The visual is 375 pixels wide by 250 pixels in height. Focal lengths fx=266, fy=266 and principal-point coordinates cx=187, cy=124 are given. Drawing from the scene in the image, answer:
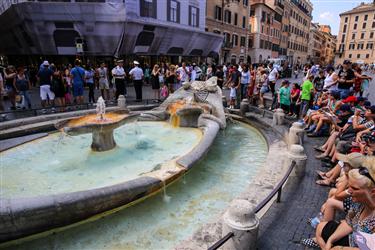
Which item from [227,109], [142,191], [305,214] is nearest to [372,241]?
[305,214]

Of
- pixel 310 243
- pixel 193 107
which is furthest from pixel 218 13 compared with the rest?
pixel 310 243

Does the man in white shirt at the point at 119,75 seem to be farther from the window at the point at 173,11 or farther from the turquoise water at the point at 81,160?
the window at the point at 173,11

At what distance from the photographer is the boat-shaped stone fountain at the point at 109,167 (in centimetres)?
363

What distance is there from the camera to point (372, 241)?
7.55 feet

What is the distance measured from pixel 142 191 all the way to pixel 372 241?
323cm

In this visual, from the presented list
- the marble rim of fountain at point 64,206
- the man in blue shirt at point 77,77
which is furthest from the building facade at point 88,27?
the marble rim of fountain at point 64,206

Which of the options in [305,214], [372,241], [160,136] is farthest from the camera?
[160,136]

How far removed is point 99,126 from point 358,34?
300 ft

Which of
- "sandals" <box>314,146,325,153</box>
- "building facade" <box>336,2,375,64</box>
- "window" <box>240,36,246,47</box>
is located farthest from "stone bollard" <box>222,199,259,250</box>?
"building facade" <box>336,2,375,64</box>

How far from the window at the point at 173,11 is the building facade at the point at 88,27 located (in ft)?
0.53

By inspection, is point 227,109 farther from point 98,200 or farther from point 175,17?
point 175,17

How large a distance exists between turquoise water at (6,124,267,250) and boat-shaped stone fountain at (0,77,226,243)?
0.19 meters

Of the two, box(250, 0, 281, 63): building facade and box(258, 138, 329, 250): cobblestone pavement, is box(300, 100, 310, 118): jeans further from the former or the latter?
box(250, 0, 281, 63): building facade

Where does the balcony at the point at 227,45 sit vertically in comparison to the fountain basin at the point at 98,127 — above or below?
above
